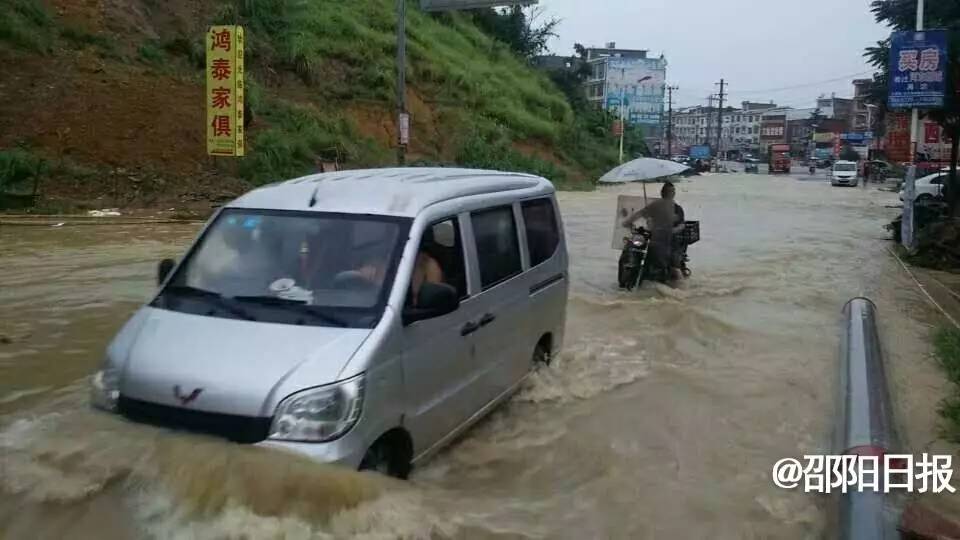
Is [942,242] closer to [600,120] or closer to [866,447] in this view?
[866,447]

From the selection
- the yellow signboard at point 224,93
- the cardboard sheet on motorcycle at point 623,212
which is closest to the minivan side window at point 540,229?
the cardboard sheet on motorcycle at point 623,212

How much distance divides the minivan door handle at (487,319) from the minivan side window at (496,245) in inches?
7.0

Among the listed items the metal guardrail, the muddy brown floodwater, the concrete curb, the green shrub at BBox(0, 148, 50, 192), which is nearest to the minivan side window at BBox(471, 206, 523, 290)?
the muddy brown floodwater

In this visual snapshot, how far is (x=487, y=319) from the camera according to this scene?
568 cm

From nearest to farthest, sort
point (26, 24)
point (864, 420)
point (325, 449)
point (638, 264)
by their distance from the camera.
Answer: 1. point (325, 449)
2. point (864, 420)
3. point (638, 264)
4. point (26, 24)

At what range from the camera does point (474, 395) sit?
557 centimetres

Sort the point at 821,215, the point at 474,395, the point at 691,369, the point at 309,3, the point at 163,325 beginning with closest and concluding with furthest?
the point at 163,325
the point at 474,395
the point at 691,369
the point at 821,215
the point at 309,3

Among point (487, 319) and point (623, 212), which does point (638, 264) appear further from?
point (487, 319)

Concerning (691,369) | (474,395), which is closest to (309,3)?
(691,369)

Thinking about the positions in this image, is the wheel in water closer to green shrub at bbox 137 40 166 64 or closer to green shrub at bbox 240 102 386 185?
green shrub at bbox 240 102 386 185

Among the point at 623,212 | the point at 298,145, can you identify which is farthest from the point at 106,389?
the point at 298,145

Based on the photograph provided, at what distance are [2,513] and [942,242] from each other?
15773 millimetres

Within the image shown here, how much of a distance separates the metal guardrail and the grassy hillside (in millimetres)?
16417

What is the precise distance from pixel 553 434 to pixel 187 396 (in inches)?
118
